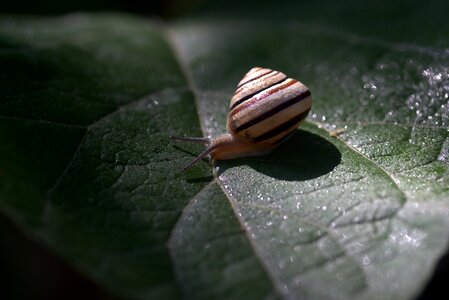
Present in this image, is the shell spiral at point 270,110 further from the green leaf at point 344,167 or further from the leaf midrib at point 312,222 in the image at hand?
the leaf midrib at point 312,222

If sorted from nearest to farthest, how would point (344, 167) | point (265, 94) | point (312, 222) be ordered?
point (312, 222) < point (344, 167) < point (265, 94)

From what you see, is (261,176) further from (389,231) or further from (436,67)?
(436,67)

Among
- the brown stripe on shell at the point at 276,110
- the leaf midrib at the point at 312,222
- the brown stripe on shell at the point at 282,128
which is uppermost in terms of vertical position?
the brown stripe on shell at the point at 276,110

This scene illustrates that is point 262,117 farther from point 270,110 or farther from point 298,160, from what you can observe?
point 298,160

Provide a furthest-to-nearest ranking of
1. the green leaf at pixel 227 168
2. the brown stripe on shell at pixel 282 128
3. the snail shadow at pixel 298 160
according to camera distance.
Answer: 1. the brown stripe on shell at pixel 282 128
2. the snail shadow at pixel 298 160
3. the green leaf at pixel 227 168

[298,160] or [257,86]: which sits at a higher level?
[257,86]

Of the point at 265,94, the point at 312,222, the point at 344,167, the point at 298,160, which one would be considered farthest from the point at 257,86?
the point at 312,222

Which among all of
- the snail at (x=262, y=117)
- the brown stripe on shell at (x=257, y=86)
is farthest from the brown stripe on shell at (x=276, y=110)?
the brown stripe on shell at (x=257, y=86)
